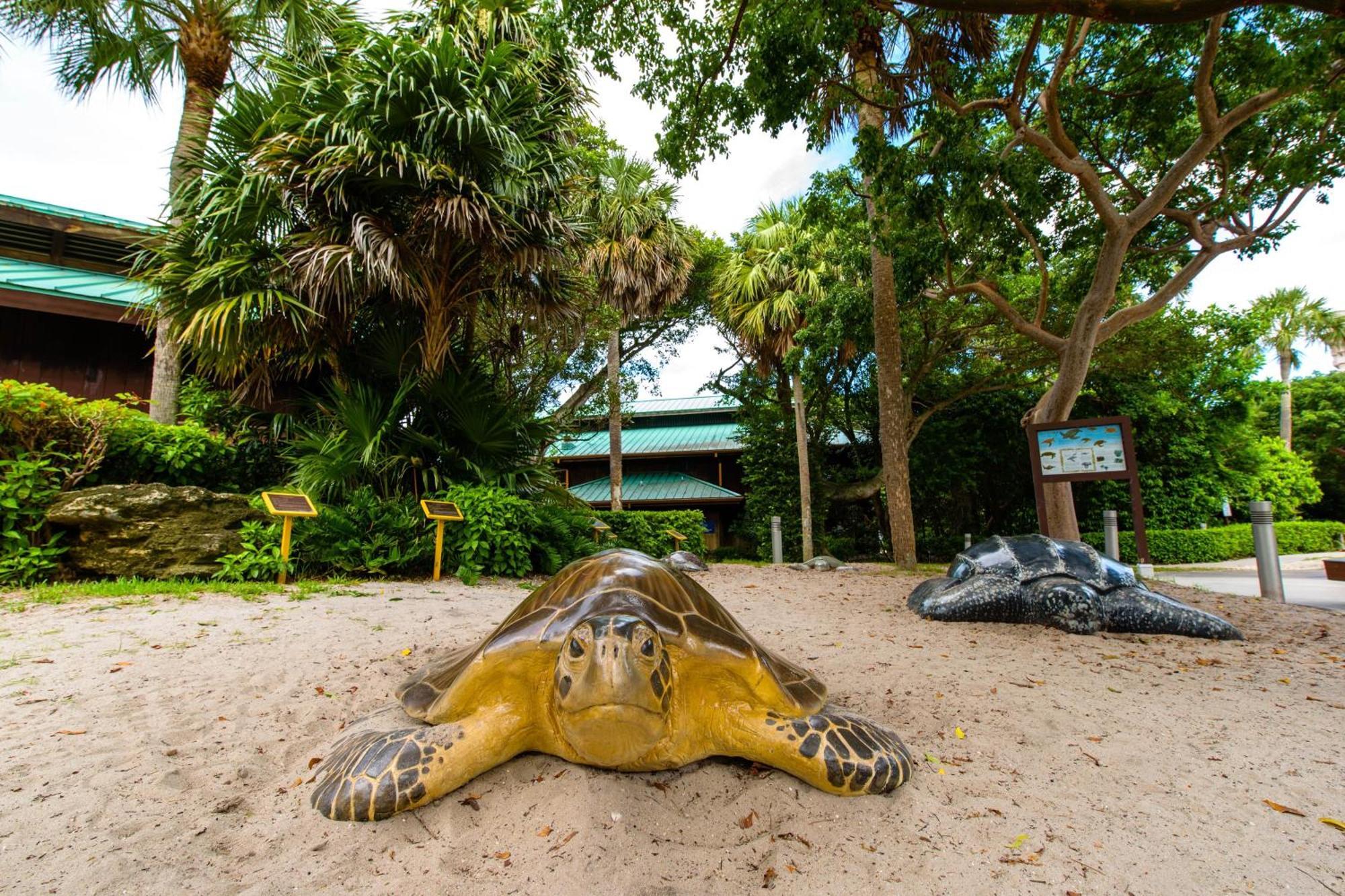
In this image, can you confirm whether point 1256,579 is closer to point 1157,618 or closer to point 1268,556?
point 1268,556

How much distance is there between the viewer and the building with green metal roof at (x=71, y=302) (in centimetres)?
775

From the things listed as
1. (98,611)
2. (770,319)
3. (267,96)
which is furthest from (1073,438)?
(267,96)

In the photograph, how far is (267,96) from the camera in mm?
7191

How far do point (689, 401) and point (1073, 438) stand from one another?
15.1 m

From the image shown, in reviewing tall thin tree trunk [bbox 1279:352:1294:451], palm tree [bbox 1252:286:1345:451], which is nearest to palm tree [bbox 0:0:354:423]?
tall thin tree trunk [bbox 1279:352:1294:451]

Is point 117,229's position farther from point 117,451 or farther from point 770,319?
point 770,319

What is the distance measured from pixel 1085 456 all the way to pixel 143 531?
378 inches

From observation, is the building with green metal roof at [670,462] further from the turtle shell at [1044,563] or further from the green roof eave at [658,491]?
the turtle shell at [1044,563]

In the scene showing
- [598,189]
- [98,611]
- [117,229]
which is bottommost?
[98,611]

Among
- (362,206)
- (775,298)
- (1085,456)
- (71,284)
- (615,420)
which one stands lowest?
(1085,456)

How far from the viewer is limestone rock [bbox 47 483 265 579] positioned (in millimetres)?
5055

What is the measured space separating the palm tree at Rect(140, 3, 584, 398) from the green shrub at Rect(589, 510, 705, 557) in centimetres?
485

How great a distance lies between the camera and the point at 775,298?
12.2 meters

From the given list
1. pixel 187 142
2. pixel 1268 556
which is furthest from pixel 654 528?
pixel 187 142
